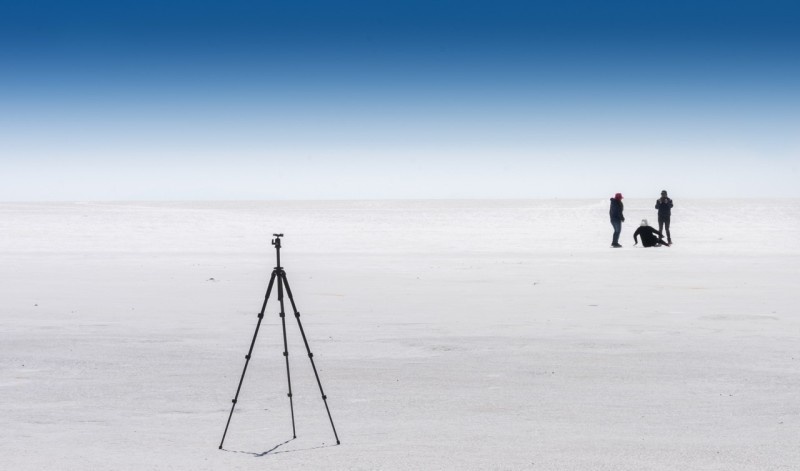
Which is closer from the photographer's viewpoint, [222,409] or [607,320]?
[222,409]

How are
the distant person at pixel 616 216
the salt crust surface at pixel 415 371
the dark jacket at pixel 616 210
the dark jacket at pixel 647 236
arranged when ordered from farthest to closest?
1. the dark jacket at pixel 616 210
2. the distant person at pixel 616 216
3. the dark jacket at pixel 647 236
4. the salt crust surface at pixel 415 371

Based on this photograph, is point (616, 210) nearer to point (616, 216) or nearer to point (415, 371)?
point (616, 216)

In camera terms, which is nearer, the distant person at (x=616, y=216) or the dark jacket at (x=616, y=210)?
the distant person at (x=616, y=216)

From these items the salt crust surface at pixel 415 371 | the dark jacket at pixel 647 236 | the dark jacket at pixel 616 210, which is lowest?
the salt crust surface at pixel 415 371

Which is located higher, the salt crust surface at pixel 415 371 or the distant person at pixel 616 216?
the distant person at pixel 616 216

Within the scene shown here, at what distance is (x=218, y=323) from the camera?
11.0 metres

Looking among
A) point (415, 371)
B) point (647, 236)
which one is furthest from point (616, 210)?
point (415, 371)

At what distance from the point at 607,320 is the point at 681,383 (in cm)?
367

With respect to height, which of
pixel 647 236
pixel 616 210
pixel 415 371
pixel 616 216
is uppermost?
pixel 616 210

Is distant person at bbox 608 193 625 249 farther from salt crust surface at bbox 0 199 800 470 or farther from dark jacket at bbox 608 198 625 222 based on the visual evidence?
salt crust surface at bbox 0 199 800 470

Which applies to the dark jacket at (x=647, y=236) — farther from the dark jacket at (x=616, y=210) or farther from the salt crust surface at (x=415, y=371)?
the salt crust surface at (x=415, y=371)

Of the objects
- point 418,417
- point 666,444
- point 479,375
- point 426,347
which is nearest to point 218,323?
point 426,347

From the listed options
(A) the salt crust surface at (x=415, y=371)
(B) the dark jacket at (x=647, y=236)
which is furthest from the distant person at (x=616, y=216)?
(A) the salt crust surface at (x=415, y=371)

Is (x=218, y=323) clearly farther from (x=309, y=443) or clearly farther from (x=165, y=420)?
(x=309, y=443)
